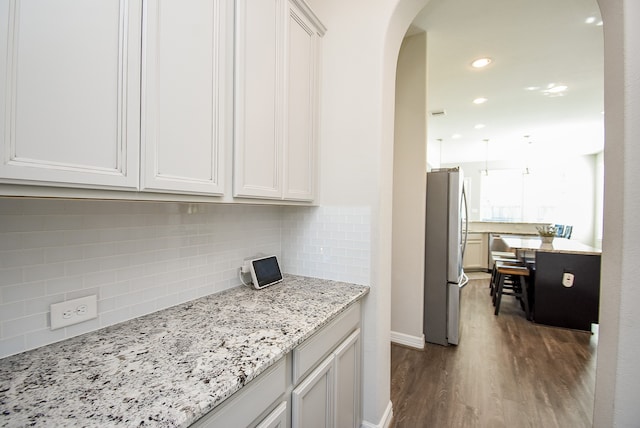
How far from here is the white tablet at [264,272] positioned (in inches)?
62.0

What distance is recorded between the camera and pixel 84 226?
1.00 metres

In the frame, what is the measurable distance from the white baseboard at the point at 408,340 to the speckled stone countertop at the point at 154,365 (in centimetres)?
190

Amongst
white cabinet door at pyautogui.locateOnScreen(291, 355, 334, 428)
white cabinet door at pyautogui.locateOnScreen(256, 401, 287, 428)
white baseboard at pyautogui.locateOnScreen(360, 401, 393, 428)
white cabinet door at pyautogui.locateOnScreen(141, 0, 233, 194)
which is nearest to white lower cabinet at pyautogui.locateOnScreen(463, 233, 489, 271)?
white baseboard at pyautogui.locateOnScreen(360, 401, 393, 428)

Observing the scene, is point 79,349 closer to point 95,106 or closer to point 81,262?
point 81,262

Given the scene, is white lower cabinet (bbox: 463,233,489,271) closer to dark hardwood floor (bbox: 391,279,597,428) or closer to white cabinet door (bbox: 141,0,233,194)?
dark hardwood floor (bbox: 391,279,597,428)

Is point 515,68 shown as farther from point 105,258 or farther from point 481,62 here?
point 105,258

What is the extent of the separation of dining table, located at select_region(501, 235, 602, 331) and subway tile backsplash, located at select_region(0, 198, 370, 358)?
309cm

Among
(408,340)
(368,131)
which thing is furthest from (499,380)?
(368,131)

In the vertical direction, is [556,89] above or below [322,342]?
above

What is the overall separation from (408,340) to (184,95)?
2859mm

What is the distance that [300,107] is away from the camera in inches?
63.6

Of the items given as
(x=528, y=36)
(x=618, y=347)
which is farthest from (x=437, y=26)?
(x=618, y=347)

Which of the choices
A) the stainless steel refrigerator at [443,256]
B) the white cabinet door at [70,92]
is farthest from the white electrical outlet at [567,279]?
the white cabinet door at [70,92]

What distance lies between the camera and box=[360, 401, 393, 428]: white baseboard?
166 centimetres
